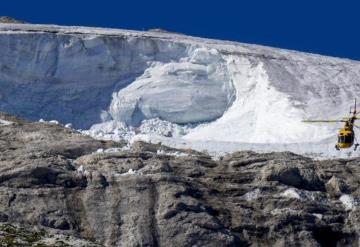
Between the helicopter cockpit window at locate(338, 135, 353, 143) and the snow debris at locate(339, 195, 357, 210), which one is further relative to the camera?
the helicopter cockpit window at locate(338, 135, 353, 143)

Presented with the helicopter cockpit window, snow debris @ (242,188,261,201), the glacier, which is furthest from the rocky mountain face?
the glacier

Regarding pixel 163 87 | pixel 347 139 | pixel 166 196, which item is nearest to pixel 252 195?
pixel 166 196

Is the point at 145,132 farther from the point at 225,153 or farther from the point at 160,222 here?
the point at 160,222

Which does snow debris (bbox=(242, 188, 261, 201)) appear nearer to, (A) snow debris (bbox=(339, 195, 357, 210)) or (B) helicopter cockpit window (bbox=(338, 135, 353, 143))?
(A) snow debris (bbox=(339, 195, 357, 210))

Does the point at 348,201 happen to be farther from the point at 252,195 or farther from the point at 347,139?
the point at 252,195

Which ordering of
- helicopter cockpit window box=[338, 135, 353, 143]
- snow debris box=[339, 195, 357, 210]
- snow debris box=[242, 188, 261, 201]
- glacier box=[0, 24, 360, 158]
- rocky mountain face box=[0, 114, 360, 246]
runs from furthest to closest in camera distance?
1. glacier box=[0, 24, 360, 158]
2. helicopter cockpit window box=[338, 135, 353, 143]
3. snow debris box=[339, 195, 357, 210]
4. snow debris box=[242, 188, 261, 201]
5. rocky mountain face box=[0, 114, 360, 246]
